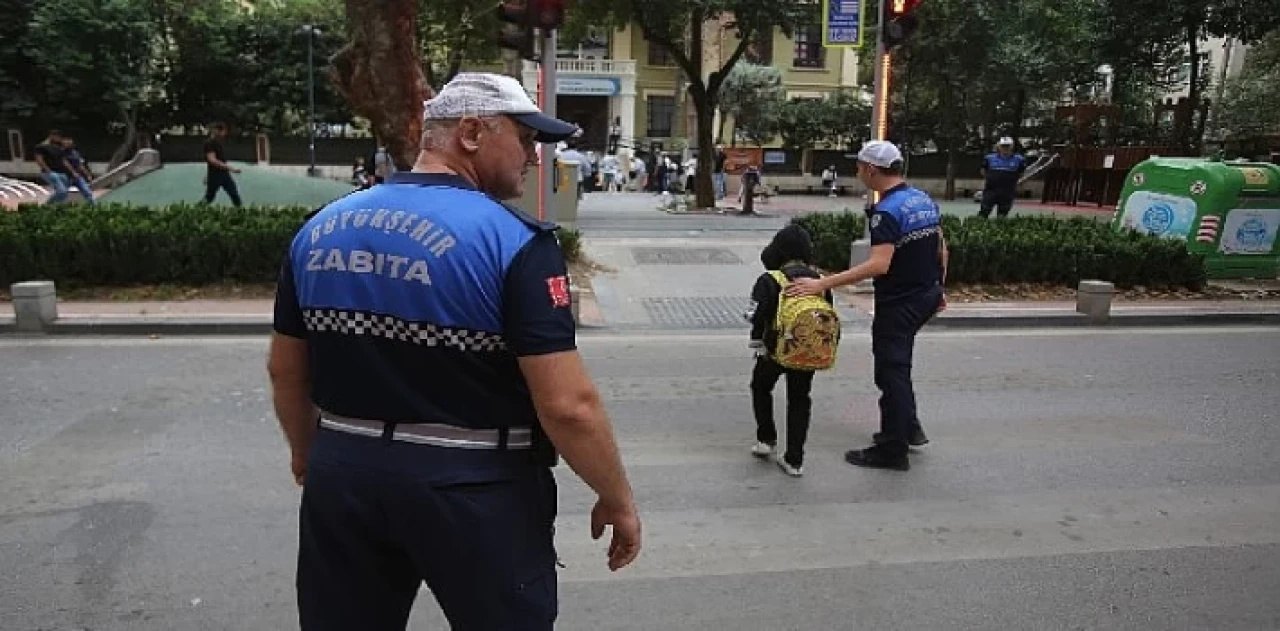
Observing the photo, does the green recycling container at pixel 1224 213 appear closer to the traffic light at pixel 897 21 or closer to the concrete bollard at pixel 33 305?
the traffic light at pixel 897 21

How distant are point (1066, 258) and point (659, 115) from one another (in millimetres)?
39789

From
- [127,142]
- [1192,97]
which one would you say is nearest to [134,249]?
[1192,97]

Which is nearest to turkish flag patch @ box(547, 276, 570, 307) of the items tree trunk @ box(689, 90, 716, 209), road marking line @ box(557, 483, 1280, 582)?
road marking line @ box(557, 483, 1280, 582)

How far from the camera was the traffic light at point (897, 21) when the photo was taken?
1032 cm

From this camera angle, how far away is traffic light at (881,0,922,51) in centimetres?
1032

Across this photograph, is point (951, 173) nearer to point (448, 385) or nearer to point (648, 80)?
point (648, 80)

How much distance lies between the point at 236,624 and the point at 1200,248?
12.0 m

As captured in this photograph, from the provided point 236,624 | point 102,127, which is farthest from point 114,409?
point 102,127

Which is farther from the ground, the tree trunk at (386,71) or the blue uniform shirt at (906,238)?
the tree trunk at (386,71)

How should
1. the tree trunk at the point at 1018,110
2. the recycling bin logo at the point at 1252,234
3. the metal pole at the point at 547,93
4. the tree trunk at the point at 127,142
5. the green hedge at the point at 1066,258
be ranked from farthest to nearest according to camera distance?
the tree trunk at the point at 127,142, the tree trunk at the point at 1018,110, the recycling bin logo at the point at 1252,234, the green hedge at the point at 1066,258, the metal pole at the point at 547,93

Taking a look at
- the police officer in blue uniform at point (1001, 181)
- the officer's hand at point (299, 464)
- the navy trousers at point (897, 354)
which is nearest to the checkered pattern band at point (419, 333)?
the officer's hand at point (299, 464)

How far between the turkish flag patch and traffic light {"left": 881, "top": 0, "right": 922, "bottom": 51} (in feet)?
30.7

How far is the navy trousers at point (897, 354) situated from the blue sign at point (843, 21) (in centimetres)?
740

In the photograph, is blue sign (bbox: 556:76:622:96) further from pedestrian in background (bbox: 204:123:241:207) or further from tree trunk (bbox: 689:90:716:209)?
pedestrian in background (bbox: 204:123:241:207)
